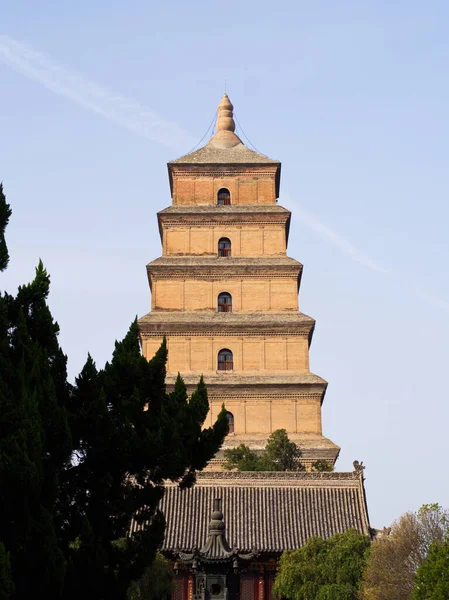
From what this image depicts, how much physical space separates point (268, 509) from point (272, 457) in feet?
11.0

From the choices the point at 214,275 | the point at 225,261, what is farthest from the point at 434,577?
the point at 225,261

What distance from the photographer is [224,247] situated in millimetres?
44438

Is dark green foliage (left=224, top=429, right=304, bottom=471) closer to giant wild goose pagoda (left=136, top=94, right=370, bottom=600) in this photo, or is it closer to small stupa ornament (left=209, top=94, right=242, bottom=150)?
giant wild goose pagoda (left=136, top=94, right=370, bottom=600)

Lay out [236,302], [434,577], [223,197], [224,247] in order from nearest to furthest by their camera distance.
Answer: [434,577]
[236,302]
[224,247]
[223,197]

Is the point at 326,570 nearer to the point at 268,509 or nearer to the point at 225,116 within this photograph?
the point at 268,509

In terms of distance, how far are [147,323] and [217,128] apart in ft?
35.9

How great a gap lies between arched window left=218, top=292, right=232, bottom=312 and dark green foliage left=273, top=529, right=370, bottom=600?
16474 mm

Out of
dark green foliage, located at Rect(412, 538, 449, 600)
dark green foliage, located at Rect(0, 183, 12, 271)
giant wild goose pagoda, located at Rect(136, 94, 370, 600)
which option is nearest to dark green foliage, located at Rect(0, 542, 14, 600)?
dark green foliage, located at Rect(0, 183, 12, 271)

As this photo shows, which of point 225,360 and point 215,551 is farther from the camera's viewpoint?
point 225,360

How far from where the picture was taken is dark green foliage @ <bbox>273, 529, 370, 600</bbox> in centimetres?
2552

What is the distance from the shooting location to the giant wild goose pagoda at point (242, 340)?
112 feet

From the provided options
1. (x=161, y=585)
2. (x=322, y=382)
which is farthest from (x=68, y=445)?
(x=322, y=382)

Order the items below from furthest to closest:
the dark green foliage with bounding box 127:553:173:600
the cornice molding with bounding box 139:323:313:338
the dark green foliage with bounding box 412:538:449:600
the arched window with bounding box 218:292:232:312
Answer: the arched window with bounding box 218:292:232:312 < the cornice molding with bounding box 139:323:313:338 < the dark green foliage with bounding box 127:553:173:600 < the dark green foliage with bounding box 412:538:449:600

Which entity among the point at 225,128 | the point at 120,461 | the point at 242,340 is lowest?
the point at 120,461
